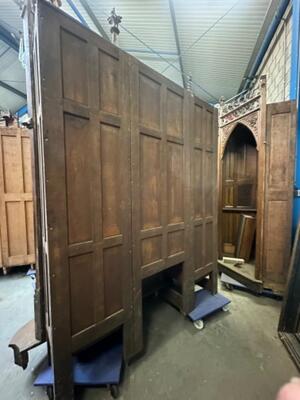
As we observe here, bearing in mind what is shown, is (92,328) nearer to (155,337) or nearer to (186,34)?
(155,337)

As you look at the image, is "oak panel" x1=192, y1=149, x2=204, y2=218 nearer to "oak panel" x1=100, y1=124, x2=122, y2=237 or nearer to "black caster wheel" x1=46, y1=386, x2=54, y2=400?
"oak panel" x1=100, y1=124, x2=122, y2=237

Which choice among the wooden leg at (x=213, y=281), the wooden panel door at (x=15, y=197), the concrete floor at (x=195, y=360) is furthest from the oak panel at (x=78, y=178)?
the wooden panel door at (x=15, y=197)

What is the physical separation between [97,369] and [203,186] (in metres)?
1.97

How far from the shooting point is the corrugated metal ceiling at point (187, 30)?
8.73 feet

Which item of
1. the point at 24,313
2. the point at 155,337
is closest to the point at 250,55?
the point at 155,337

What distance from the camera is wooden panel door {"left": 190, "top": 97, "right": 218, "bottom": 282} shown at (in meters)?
2.19

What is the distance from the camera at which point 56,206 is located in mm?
1179

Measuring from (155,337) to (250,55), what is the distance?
15.7 ft

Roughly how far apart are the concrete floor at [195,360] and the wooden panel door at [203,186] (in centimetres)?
60

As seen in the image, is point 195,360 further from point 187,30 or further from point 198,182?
point 187,30

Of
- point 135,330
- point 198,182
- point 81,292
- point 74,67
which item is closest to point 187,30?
point 198,182

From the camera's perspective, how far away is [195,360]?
1.66 m

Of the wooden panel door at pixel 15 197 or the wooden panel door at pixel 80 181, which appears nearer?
the wooden panel door at pixel 80 181

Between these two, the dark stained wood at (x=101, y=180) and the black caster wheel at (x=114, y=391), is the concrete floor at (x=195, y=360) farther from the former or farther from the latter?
the dark stained wood at (x=101, y=180)
